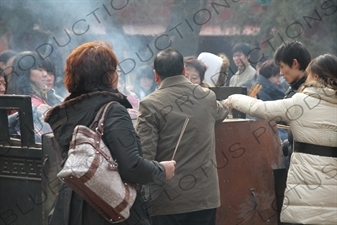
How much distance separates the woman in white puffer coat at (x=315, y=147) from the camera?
505 centimetres

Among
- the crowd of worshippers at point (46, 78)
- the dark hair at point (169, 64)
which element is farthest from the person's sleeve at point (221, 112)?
the crowd of worshippers at point (46, 78)

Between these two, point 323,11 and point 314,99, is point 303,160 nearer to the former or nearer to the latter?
point 314,99

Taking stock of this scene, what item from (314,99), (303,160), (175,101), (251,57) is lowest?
(251,57)

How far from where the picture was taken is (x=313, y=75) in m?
5.15

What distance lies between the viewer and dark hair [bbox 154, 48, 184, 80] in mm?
5234

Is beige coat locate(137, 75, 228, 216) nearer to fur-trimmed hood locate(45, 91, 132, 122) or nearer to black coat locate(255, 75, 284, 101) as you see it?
fur-trimmed hood locate(45, 91, 132, 122)

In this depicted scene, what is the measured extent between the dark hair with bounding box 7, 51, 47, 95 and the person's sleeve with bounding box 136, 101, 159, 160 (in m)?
3.50

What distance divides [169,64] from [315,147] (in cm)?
112

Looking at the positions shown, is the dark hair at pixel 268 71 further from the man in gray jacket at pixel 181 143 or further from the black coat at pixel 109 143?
the black coat at pixel 109 143

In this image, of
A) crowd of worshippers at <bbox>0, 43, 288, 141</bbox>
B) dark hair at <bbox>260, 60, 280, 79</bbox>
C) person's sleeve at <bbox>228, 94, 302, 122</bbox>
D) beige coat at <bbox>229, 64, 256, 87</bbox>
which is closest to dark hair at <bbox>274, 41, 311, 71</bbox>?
person's sleeve at <bbox>228, 94, 302, 122</bbox>

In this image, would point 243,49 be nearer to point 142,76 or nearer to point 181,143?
point 142,76

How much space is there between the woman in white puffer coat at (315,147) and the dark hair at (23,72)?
3.98 m

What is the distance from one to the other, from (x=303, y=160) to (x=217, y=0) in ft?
26.7

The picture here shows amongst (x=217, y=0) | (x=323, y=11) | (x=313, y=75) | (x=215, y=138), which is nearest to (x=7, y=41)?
(x=217, y=0)
